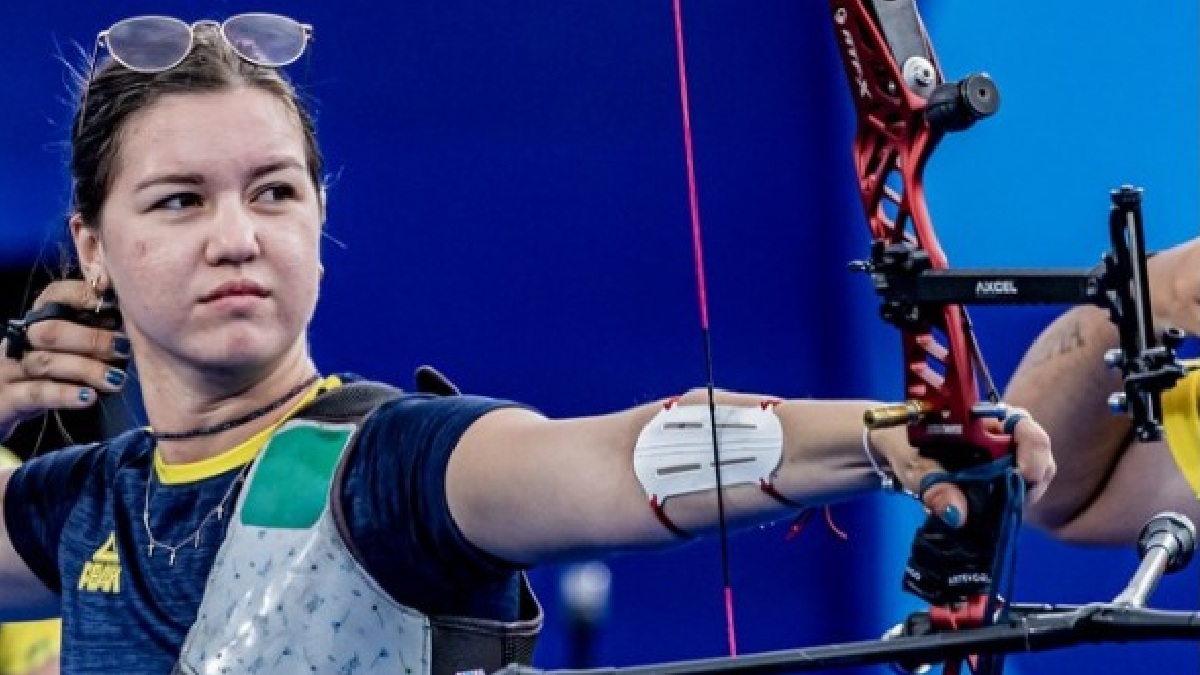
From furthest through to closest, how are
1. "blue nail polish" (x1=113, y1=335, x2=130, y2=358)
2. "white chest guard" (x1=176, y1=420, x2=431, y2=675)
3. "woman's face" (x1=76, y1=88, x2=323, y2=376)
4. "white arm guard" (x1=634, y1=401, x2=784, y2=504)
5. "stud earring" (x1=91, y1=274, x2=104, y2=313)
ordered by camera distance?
"blue nail polish" (x1=113, y1=335, x2=130, y2=358), "stud earring" (x1=91, y1=274, x2=104, y2=313), "woman's face" (x1=76, y1=88, x2=323, y2=376), "white chest guard" (x1=176, y1=420, x2=431, y2=675), "white arm guard" (x1=634, y1=401, x2=784, y2=504)

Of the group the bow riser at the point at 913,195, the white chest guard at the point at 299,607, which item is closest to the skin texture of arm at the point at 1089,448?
the bow riser at the point at 913,195

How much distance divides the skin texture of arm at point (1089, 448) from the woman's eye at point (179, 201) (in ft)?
2.80

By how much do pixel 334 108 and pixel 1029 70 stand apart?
39.2 inches

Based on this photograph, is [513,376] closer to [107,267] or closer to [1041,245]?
[1041,245]

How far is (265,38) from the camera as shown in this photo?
95.9 inches

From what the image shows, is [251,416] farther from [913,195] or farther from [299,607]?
[913,195]

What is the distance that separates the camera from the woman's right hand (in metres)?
2.70

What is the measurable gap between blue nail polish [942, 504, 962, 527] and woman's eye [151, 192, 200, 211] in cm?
93

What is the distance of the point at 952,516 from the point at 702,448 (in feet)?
0.94

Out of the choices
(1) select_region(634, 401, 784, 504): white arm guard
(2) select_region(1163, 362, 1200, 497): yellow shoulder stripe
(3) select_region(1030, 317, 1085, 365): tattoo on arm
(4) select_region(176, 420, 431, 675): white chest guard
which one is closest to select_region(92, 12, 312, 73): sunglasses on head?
(4) select_region(176, 420, 431, 675): white chest guard

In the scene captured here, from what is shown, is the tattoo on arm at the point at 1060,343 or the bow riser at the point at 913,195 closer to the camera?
the bow riser at the point at 913,195

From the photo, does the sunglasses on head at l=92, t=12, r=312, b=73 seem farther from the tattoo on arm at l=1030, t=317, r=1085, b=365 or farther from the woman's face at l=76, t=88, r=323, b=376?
the tattoo on arm at l=1030, t=317, r=1085, b=365

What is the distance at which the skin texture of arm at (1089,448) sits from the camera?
237 cm

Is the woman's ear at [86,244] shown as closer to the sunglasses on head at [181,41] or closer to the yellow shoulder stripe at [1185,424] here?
the sunglasses on head at [181,41]
